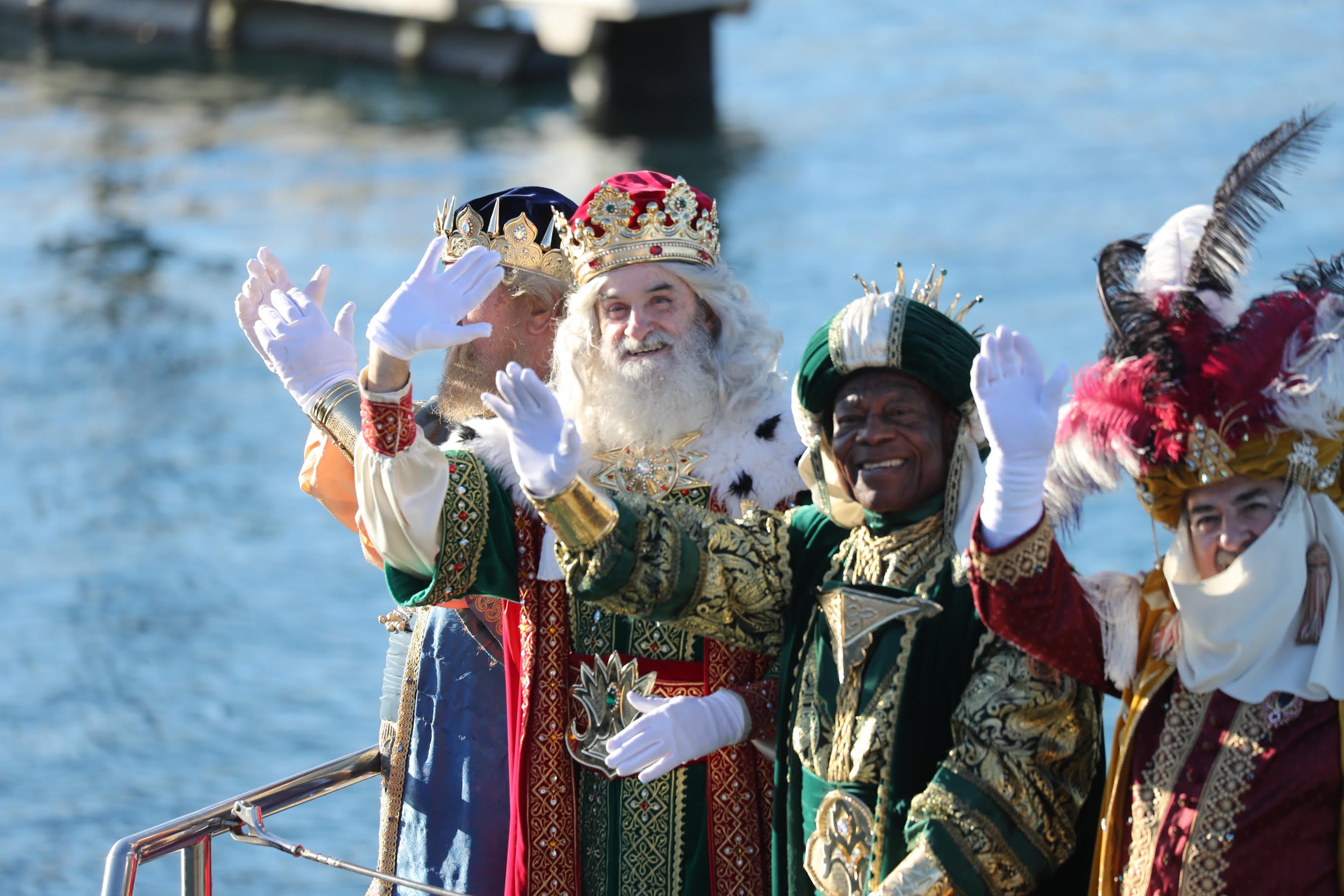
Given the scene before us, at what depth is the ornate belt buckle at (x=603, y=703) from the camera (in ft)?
10.8

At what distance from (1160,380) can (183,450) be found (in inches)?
523

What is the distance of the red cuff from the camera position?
3.14 metres

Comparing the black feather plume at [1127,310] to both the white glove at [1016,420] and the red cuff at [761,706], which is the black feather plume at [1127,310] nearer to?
the white glove at [1016,420]

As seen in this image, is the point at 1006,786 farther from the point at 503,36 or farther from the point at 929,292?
the point at 503,36

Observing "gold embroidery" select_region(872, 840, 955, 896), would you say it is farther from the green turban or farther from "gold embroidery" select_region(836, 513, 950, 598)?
the green turban

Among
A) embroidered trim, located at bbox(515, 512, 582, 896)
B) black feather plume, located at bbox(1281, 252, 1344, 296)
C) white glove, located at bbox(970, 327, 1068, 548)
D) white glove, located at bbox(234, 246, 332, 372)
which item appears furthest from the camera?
white glove, located at bbox(234, 246, 332, 372)

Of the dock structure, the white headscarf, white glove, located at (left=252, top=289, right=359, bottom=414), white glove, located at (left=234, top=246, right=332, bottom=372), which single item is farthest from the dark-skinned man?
the dock structure

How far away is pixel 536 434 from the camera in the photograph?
2867mm

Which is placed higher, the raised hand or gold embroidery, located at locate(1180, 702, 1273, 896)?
the raised hand

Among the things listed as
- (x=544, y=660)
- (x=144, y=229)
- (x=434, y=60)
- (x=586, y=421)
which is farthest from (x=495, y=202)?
(x=434, y=60)

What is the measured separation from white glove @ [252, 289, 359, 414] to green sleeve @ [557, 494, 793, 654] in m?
0.82

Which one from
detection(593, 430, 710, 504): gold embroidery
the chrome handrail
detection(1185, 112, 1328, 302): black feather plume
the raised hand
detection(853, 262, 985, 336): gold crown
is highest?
detection(1185, 112, 1328, 302): black feather plume

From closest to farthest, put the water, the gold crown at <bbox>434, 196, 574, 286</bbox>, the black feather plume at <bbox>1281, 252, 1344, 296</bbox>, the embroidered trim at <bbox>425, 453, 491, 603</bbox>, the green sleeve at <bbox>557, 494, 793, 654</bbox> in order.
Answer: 1. the black feather plume at <bbox>1281, 252, 1344, 296</bbox>
2. the green sleeve at <bbox>557, 494, 793, 654</bbox>
3. the embroidered trim at <bbox>425, 453, 491, 603</bbox>
4. the gold crown at <bbox>434, 196, 574, 286</bbox>
5. the water

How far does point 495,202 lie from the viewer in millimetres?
3885
